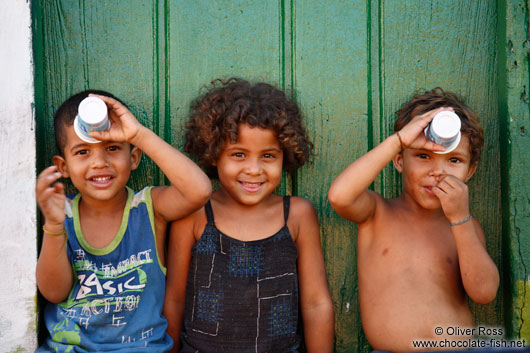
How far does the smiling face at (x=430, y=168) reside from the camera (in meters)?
1.70

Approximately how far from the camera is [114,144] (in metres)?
1.65

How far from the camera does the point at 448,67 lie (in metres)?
1.93

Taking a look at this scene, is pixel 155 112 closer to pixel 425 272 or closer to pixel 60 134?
pixel 60 134

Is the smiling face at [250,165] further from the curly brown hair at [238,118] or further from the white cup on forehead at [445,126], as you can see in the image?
the white cup on forehead at [445,126]

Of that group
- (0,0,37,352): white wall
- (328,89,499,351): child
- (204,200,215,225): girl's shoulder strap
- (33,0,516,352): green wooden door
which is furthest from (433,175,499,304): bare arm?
(0,0,37,352): white wall

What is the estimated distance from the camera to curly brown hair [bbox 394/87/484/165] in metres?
1.75

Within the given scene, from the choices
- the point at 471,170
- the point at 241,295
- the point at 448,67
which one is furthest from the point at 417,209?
the point at 241,295

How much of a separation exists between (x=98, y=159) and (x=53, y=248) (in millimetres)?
284

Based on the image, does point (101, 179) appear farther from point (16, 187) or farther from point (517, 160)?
point (517, 160)

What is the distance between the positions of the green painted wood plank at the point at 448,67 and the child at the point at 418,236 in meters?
0.08

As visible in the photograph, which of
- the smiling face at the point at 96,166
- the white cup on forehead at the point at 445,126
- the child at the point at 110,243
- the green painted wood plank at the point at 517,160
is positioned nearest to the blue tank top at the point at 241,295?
the child at the point at 110,243

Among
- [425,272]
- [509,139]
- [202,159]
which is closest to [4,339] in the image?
[202,159]

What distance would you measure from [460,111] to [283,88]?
1.94ft

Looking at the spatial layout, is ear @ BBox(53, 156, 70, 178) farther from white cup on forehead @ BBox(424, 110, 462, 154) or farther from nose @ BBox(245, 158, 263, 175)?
white cup on forehead @ BBox(424, 110, 462, 154)
